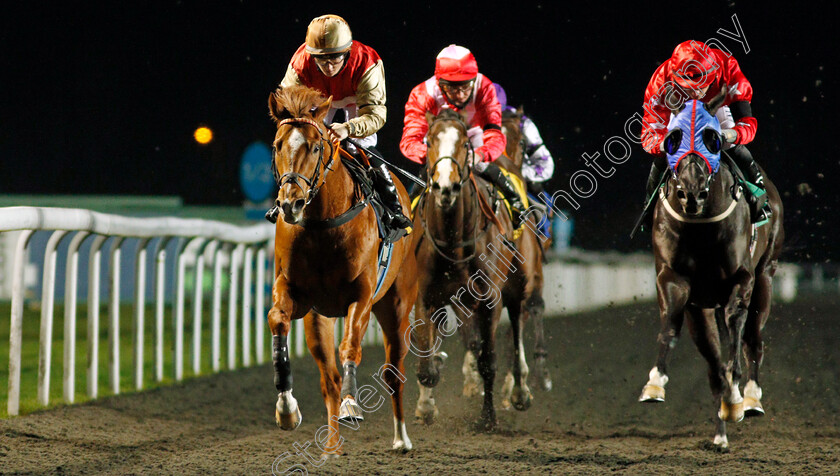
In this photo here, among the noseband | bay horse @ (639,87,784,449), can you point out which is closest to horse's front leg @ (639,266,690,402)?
bay horse @ (639,87,784,449)

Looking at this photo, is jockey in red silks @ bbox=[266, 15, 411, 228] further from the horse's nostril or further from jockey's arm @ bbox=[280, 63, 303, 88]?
the horse's nostril

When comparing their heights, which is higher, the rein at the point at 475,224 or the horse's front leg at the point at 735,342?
the rein at the point at 475,224

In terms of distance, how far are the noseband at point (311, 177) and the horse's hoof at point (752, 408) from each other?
2614 mm

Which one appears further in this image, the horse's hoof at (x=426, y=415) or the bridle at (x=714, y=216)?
the horse's hoof at (x=426, y=415)

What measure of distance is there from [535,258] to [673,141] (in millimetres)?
2178

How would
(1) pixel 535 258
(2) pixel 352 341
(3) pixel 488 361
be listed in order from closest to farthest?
(2) pixel 352 341 < (3) pixel 488 361 < (1) pixel 535 258

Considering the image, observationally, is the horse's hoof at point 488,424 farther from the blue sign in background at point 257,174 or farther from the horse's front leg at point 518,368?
the blue sign in background at point 257,174

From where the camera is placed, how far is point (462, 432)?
5590 millimetres

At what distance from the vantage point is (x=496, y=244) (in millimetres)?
5996

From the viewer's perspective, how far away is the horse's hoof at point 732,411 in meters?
4.74

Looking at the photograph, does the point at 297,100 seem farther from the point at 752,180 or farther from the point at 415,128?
the point at 752,180

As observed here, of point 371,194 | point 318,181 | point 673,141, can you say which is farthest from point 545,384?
point 318,181

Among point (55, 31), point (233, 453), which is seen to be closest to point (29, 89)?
point (55, 31)

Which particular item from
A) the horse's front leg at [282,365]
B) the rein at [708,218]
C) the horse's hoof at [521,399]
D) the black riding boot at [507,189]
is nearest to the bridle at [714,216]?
the rein at [708,218]
